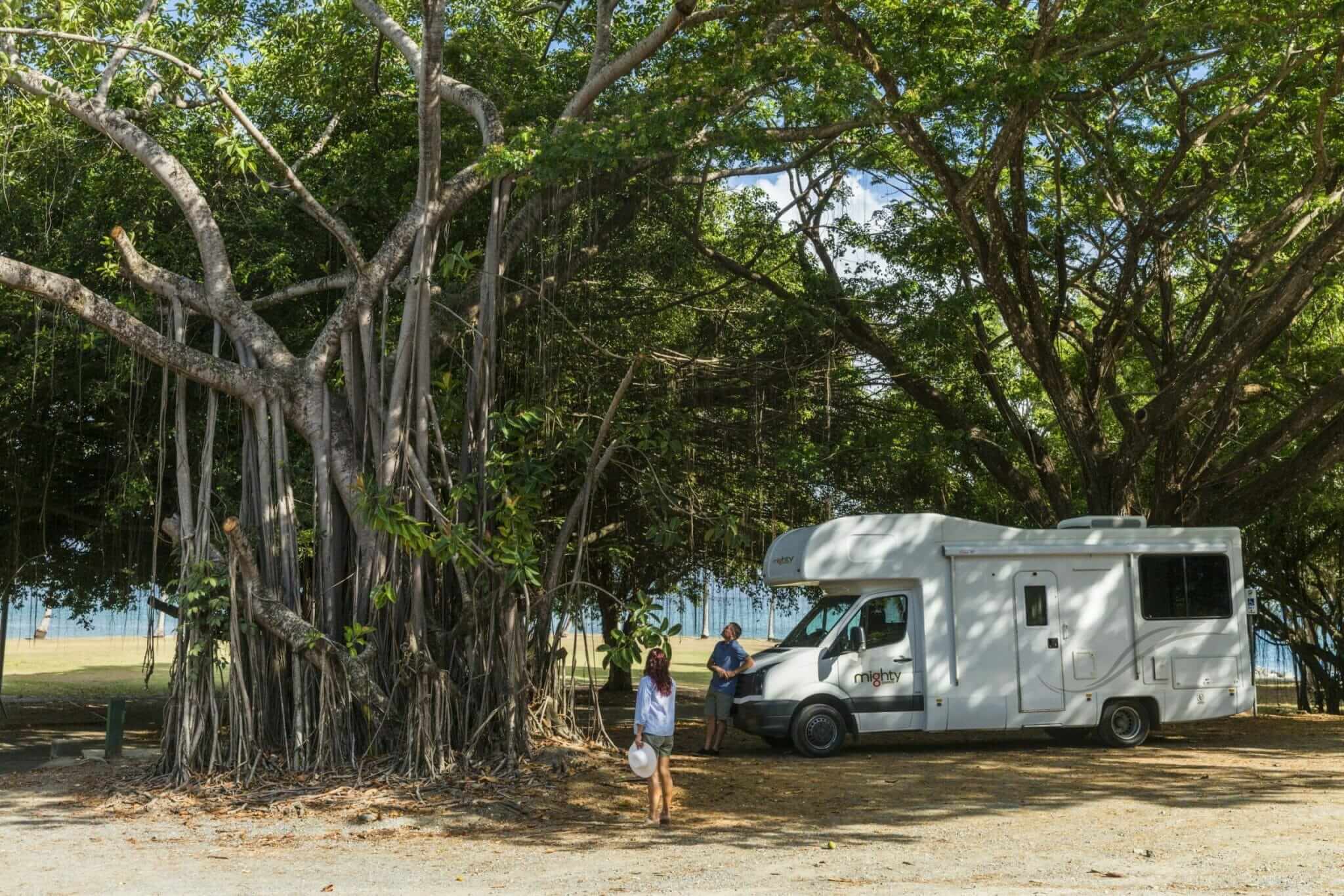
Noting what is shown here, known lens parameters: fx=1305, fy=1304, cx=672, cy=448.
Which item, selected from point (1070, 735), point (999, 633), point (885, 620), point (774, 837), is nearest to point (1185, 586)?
point (1070, 735)

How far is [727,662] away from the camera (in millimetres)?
13461

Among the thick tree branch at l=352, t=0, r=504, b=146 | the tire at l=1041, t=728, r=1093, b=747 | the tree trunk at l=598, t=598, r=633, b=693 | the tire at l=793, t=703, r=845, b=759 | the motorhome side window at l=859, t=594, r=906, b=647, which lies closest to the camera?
the thick tree branch at l=352, t=0, r=504, b=146

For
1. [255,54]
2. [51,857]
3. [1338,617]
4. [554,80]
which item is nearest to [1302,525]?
[1338,617]

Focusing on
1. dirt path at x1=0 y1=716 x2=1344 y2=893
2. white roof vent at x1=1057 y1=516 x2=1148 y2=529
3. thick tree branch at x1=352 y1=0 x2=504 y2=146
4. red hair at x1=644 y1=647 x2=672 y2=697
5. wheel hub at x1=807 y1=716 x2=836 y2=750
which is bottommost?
dirt path at x1=0 y1=716 x2=1344 y2=893

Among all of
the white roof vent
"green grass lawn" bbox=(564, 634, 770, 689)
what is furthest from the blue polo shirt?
"green grass lawn" bbox=(564, 634, 770, 689)

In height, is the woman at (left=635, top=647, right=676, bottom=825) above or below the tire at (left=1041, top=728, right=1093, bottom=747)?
above

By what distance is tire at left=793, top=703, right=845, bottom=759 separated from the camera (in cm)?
1322

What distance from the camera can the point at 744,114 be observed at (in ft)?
41.5

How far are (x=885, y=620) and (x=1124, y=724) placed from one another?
9.66ft

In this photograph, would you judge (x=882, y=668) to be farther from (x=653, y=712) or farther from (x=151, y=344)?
(x=151, y=344)

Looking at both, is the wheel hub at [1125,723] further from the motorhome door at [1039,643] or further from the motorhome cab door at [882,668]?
the motorhome cab door at [882,668]

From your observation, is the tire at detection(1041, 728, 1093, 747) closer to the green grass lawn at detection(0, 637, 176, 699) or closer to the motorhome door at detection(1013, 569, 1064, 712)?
the motorhome door at detection(1013, 569, 1064, 712)

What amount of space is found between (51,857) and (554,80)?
9.94 metres

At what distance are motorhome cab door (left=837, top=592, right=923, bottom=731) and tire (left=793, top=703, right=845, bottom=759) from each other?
241mm
